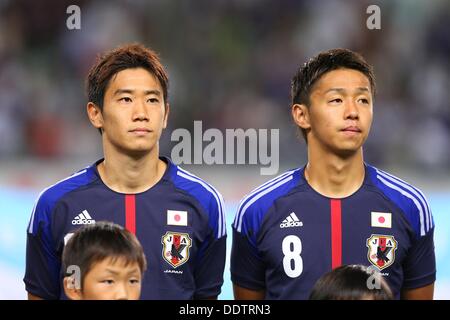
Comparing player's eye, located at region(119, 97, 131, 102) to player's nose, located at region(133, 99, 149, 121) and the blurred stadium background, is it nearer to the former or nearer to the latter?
player's nose, located at region(133, 99, 149, 121)

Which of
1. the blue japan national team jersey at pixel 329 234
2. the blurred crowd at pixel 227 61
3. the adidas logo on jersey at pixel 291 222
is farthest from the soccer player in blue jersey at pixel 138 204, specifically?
the blurred crowd at pixel 227 61

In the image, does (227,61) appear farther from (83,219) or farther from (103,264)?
(103,264)

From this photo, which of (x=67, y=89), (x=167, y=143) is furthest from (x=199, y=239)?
(x=67, y=89)

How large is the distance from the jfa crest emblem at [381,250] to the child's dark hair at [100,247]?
103 centimetres

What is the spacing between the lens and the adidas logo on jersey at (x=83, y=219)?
3910mm

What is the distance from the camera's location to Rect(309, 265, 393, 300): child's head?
3232mm

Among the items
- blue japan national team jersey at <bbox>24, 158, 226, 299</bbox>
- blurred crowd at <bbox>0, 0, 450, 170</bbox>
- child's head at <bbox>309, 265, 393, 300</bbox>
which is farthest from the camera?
blurred crowd at <bbox>0, 0, 450, 170</bbox>

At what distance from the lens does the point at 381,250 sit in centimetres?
388

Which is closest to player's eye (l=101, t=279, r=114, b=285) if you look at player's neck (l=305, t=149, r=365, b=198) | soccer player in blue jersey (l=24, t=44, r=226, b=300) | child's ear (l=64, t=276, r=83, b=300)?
child's ear (l=64, t=276, r=83, b=300)

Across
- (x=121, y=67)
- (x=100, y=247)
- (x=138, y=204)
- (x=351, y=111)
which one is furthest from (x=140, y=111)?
(x=351, y=111)

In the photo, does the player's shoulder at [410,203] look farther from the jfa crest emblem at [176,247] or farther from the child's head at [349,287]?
the jfa crest emblem at [176,247]

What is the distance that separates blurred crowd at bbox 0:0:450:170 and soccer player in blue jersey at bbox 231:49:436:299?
436 centimetres

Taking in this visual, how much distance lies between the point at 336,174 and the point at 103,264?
3.81 feet

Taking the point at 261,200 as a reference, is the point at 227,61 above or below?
above
